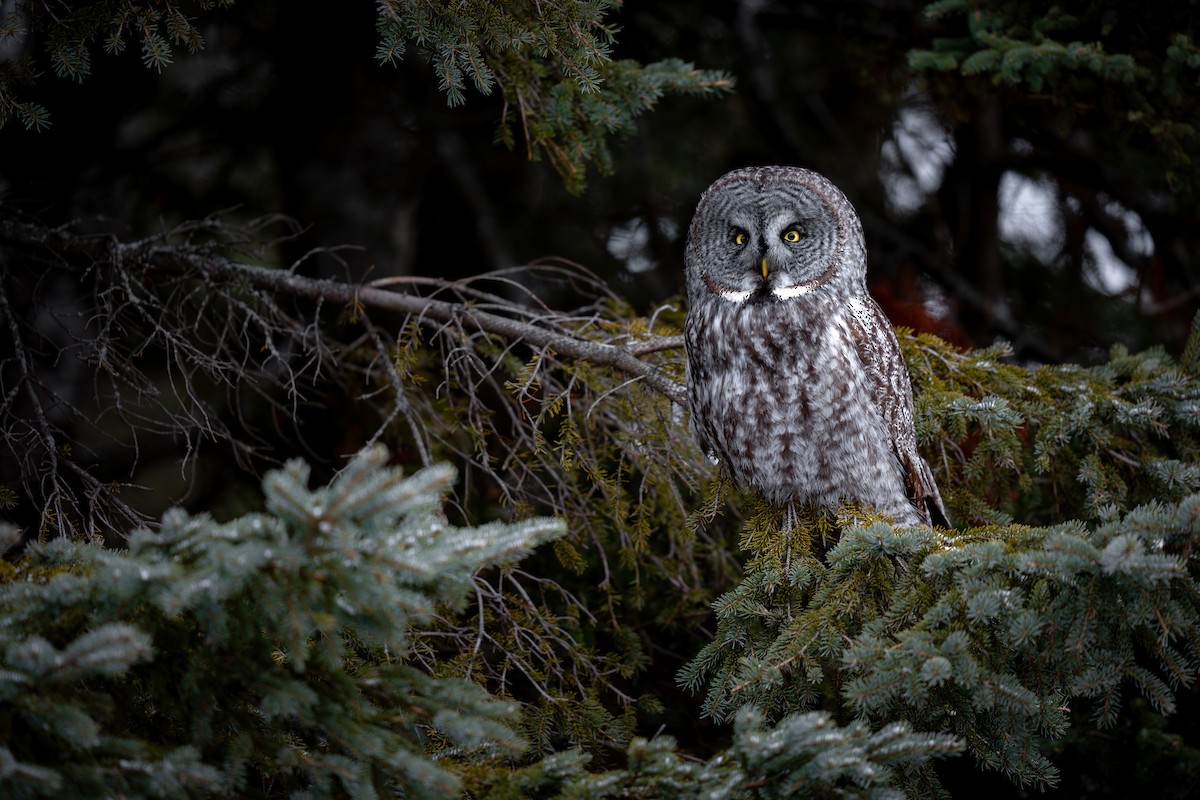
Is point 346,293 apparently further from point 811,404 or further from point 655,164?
point 655,164

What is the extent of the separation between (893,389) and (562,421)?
1.27 m

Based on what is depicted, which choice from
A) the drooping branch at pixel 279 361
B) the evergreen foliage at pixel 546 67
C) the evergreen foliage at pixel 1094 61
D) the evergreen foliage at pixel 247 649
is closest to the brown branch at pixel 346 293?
the drooping branch at pixel 279 361

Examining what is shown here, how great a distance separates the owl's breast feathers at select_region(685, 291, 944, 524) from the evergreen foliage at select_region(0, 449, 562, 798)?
1.57 metres

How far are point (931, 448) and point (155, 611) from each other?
2959mm

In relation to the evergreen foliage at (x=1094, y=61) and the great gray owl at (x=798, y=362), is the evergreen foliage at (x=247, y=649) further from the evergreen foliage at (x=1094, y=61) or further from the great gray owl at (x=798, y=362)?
the evergreen foliage at (x=1094, y=61)

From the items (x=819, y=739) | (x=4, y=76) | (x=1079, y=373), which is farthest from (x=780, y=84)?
(x=819, y=739)

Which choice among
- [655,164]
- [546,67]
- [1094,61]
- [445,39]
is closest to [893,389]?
[1094,61]

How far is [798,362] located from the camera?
3.29 m

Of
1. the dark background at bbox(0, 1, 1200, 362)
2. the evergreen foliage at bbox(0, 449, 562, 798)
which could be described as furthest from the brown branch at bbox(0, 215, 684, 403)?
the evergreen foliage at bbox(0, 449, 562, 798)

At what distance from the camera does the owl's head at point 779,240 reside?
11.2 feet

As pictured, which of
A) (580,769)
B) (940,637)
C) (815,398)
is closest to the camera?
(580,769)

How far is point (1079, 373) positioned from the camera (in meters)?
3.62

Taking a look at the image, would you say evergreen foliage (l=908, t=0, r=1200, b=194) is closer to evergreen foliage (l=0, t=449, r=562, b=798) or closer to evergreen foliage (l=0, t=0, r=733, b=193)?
evergreen foliage (l=0, t=0, r=733, b=193)

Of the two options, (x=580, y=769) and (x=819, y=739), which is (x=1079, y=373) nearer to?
(x=819, y=739)
